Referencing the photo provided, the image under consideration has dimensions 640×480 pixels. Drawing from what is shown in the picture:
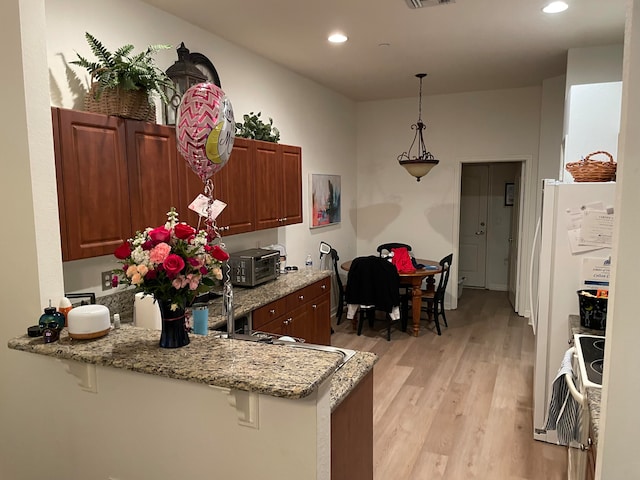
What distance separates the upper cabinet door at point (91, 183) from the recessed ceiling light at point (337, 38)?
6.69 feet

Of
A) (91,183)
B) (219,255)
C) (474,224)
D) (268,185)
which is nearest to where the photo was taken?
(219,255)

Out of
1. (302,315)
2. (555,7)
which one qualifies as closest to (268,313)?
(302,315)

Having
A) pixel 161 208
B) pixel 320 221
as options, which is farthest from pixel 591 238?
pixel 320 221

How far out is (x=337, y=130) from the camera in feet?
20.0

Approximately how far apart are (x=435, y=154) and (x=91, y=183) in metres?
4.92

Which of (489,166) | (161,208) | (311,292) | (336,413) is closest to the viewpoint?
(336,413)

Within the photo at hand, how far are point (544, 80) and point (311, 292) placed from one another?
3806 mm

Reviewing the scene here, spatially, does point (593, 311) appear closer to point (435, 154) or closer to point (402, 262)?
point (402, 262)

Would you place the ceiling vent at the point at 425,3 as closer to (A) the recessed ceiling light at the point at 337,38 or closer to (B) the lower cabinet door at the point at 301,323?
(A) the recessed ceiling light at the point at 337,38

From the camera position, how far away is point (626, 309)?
118cm

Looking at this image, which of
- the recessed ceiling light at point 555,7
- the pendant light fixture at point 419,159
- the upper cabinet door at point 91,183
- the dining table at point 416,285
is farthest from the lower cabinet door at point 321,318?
the recessed ceiling light at point 555,7

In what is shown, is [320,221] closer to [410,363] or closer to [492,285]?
[410,363]

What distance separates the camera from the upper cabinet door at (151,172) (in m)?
2.55

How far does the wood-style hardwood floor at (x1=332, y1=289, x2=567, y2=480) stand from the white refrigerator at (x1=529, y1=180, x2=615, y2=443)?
0.95 ft
